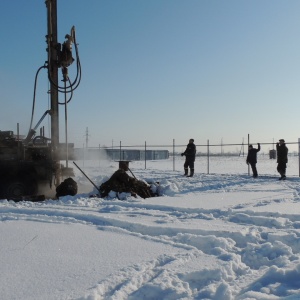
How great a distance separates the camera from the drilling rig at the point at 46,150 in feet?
30.6

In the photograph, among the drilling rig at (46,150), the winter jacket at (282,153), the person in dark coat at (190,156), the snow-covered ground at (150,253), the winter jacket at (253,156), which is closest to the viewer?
the snow-covered ground at (150,253)

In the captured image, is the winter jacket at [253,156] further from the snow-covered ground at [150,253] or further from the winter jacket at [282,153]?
the snow-covered ground at [150,253]

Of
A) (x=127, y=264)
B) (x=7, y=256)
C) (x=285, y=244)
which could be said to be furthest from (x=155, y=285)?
(x=285, y=244)

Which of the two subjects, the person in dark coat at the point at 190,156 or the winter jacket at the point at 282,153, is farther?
the person in dark coat at the point at 190,156

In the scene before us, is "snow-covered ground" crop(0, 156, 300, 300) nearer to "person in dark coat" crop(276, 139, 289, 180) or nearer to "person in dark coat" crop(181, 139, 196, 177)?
"person in dark coat" crop(276, 139, 289, 180)

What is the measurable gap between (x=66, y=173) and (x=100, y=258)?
6.64 metres

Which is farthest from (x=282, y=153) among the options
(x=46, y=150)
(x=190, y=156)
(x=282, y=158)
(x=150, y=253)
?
(x=150, y=253)

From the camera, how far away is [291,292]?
305 centimetres

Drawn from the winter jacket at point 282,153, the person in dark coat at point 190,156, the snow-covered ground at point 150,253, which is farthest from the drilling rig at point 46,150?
the winter jacket at point 282,153

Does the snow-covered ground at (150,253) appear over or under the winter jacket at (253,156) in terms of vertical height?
under

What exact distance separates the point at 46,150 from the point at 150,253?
652cm

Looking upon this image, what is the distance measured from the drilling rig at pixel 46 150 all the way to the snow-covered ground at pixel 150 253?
2.30m

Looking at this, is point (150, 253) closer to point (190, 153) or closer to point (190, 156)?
point (190, 156)

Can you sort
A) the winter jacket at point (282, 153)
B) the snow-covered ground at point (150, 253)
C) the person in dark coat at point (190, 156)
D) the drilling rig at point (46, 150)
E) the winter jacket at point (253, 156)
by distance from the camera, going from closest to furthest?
the snow-covered ground at point (150, 253), the drilling rig at point (46, 150), the winter jacket at point (282, 153), the winter jacket at point (253, 156), the person in dark coat at point (190, 156)
